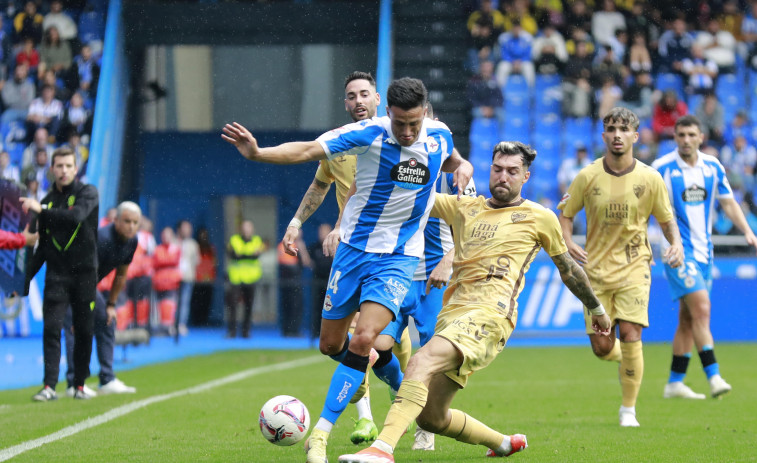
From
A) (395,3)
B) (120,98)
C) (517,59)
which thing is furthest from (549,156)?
(120,98)

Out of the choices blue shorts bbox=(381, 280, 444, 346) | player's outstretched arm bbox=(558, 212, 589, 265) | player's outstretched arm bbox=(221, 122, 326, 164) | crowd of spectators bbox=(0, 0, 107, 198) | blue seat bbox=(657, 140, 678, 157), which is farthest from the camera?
crowd of spectators bbox=(0, 0, 107, 198)

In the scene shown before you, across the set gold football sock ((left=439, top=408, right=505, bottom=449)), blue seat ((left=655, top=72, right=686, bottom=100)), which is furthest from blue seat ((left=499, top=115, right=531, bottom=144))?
gold football sock ((left=439, top=408, right=505, bottom=449))

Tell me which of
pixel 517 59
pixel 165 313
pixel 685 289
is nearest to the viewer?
pixel 685 289

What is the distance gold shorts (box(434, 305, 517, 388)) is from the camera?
17.6 ft

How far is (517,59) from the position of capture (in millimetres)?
20406

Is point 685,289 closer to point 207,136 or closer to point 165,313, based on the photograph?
point 165,313

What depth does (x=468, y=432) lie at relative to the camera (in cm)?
558

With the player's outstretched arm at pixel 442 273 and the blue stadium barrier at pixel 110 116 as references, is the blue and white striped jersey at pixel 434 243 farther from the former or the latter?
the blue stadium barrier at pixel 110 116

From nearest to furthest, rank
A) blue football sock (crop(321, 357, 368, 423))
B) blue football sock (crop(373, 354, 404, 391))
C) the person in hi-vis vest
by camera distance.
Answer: blue football sock (crop(321, 357, 368, 423)) < blue football sock (crop(373, 354, 404, 391)) < the person in hi-vis vest

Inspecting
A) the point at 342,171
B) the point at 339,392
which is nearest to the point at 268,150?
the point at 339,392

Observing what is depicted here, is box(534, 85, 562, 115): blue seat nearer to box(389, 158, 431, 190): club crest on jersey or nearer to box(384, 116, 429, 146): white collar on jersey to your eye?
box(384, 116, 429, 146): white collar on jersey

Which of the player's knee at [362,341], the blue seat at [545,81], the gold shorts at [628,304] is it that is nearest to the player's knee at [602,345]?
the gold shorts at [628,304]

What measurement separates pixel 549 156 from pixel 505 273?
14684 mm

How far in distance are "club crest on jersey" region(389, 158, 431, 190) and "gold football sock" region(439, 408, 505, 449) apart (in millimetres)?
1214
